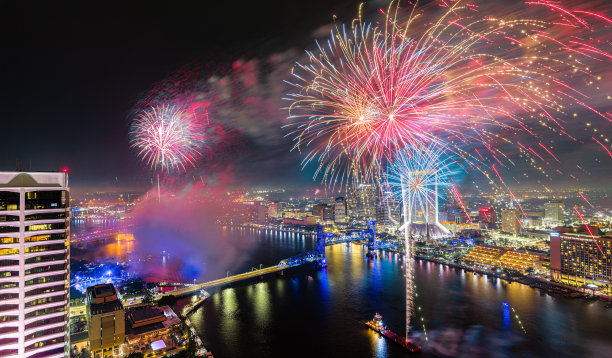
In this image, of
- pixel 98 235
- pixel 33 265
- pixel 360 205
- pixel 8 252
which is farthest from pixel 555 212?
pixel 98 235

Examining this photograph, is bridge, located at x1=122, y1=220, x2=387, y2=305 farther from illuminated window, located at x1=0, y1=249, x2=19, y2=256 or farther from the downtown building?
the downtown building

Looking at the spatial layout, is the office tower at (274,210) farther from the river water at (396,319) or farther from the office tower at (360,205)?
the river water at (396,319)

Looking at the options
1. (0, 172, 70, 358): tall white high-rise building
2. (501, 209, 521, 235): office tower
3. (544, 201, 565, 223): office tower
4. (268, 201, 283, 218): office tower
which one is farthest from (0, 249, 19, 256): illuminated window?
(544, 201, 565, 223): office tower

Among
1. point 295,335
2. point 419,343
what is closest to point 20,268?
point 295,335

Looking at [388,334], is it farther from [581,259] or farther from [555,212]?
[555,212]

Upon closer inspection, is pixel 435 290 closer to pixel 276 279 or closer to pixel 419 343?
pixel 419 343
